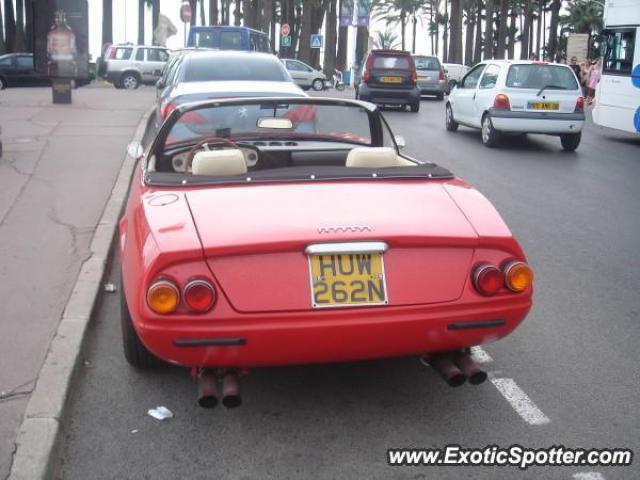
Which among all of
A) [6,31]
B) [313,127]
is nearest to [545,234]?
[313,127]

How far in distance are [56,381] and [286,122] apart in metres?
2.17

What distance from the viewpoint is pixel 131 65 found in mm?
34531

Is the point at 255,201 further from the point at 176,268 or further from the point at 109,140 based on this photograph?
the point at 109,140

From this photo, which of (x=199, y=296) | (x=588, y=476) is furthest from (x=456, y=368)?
(x=199, y=296)

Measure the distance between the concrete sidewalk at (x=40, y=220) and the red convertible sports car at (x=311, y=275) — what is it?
2.33 feet

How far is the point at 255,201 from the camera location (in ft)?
13.1

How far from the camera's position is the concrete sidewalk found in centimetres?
451

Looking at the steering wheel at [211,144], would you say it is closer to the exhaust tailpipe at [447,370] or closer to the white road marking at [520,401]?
the exhaust tailpipe at [447,370]

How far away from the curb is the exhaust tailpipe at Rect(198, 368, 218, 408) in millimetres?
644

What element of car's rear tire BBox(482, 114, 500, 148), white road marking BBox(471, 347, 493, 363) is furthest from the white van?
white road marking BBox(471, 347, 493, 363)

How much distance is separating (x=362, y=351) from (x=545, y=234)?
509 centimetres

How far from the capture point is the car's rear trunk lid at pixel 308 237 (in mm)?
3564

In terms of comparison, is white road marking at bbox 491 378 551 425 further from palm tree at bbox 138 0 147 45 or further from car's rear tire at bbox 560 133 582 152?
palm tree at bbox 138 0 147 45

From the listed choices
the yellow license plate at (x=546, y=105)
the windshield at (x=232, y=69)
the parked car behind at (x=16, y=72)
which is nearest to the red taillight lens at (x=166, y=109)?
the windshield at (x=232, y=69)
